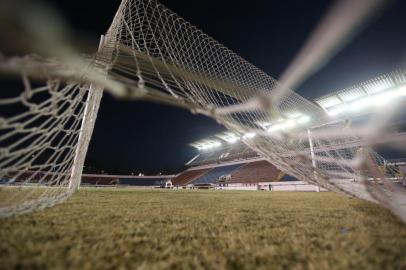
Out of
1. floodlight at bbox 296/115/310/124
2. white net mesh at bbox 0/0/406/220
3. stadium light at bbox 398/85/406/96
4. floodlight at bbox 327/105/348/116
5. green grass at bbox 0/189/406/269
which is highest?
stadium light at bbox 398/85/406/96

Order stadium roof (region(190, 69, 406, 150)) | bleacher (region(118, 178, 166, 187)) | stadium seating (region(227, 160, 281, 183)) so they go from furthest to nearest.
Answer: bleacher (region(118, 178, 166, 187)) → stadium seating (region(227, 160, 281, 183)) → stadium roof (region(190, 69, 406, 150))

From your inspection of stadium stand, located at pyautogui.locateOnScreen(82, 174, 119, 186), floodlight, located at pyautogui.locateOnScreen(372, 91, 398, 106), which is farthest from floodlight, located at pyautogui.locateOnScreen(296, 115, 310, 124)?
stadium stand, located at pyautogui.locateOnScreen(82, 174, 119, 186)

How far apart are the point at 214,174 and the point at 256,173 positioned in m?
7.78

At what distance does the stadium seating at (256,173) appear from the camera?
19.2 meters

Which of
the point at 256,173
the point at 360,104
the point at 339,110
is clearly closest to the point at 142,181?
the point at 256,173

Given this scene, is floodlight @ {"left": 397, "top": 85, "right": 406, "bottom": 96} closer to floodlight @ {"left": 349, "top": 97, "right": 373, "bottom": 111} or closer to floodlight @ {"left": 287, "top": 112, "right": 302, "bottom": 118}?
floodlight @ {"left": 349, "top": 97, "right": 373, "bottom": 111}

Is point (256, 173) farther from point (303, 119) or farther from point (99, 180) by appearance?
point (99, 180)

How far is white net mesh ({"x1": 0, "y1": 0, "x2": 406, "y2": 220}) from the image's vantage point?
169 centimetres

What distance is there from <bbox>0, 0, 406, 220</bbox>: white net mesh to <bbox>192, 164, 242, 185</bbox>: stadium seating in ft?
55.9

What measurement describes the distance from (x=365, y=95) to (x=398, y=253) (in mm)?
17910

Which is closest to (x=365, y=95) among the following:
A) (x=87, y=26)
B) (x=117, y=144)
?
(x=87, y=26)

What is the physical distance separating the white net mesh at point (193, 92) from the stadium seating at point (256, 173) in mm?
10812

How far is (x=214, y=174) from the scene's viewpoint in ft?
90.0

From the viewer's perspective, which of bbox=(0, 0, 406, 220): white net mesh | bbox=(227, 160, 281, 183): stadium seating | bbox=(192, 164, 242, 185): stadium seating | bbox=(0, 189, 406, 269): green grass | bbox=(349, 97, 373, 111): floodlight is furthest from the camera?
bbox=(192, 164, 242, 185): stadium seating
